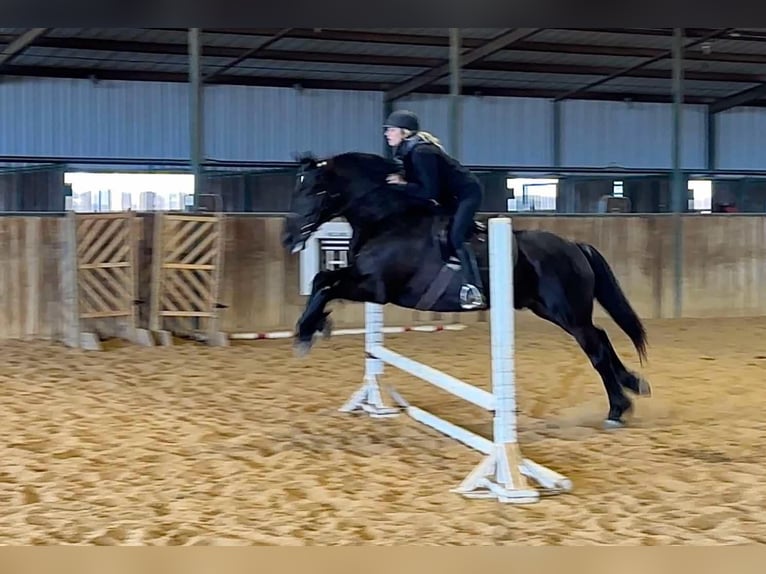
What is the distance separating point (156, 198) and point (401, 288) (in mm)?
8398

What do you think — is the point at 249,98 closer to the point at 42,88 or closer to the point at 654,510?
the point at 42,88

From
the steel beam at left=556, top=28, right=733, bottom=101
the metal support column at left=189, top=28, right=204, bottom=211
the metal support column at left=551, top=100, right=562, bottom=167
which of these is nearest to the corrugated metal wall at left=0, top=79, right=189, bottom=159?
the metal support column at left=189, top=28, right=204, bottom=211

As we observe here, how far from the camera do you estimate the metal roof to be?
12883 millimetres

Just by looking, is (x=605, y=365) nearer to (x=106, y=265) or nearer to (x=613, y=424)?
(x=613, y=424)

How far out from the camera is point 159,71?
1470 cm

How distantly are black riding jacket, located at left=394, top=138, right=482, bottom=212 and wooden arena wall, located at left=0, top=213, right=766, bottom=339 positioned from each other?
4.29 m

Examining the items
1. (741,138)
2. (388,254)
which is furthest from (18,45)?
(741,138)

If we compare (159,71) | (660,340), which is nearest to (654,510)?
(660,340)

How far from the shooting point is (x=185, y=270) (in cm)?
802

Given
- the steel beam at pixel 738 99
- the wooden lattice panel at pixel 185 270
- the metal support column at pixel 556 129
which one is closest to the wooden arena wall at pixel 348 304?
the wooden lattice panel at pixel 185 270

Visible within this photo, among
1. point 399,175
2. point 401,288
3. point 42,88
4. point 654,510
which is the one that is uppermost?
point 42,88

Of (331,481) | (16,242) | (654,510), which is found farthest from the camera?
(16,242)

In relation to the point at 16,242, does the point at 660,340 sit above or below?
below

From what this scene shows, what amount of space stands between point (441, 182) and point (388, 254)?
0.40 m
